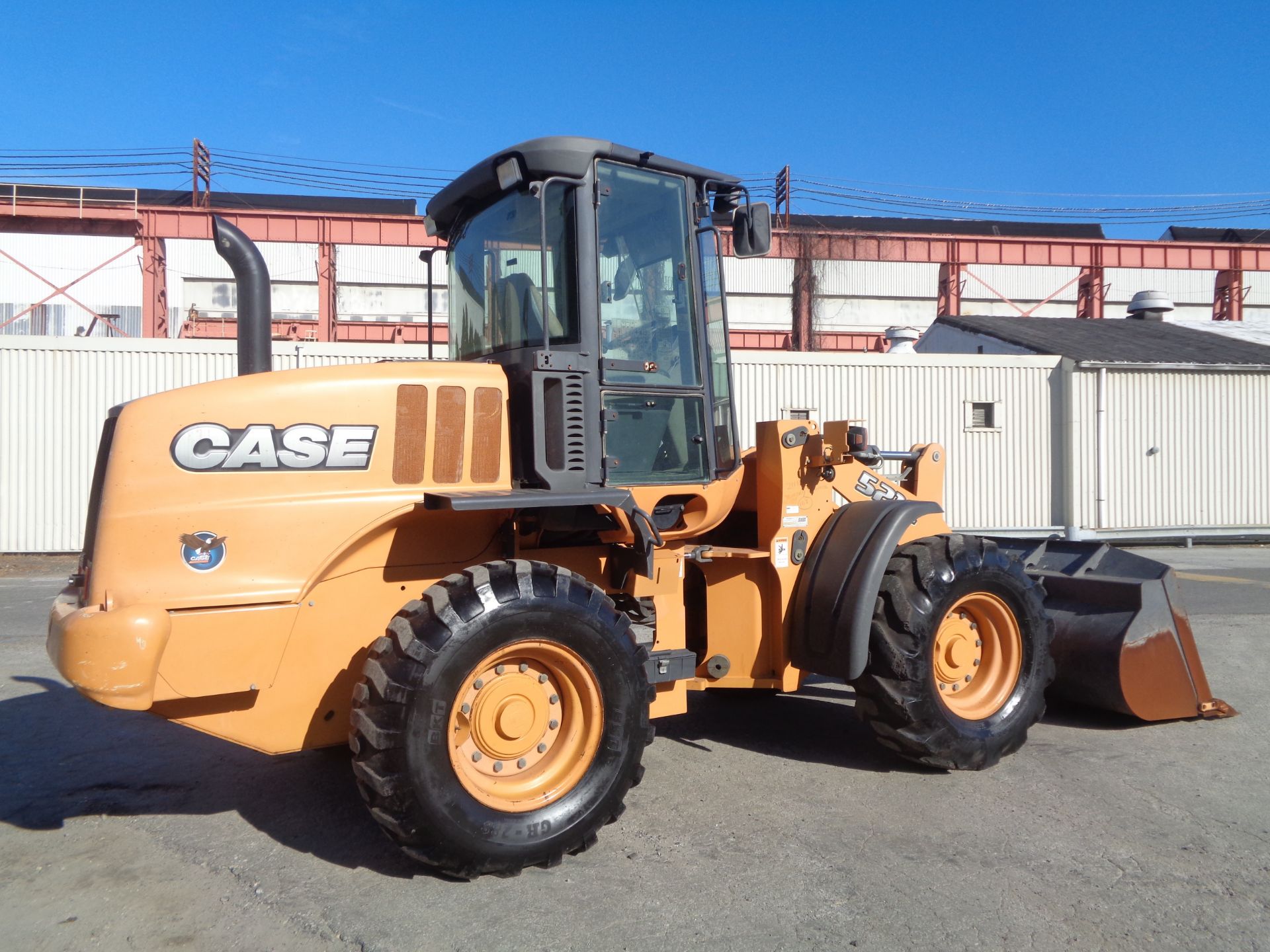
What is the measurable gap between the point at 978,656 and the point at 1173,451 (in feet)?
45.5

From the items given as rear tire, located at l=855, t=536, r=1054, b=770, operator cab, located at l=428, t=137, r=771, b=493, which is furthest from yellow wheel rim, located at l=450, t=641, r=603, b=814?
rear tire, located at l=855, t=536, r=1054, b=770

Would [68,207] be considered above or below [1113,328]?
above

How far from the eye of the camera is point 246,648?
349 centimetres

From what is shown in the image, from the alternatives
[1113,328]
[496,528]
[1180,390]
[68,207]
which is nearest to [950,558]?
[496,528]

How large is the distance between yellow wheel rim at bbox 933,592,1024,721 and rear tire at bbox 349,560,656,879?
6.17 ft

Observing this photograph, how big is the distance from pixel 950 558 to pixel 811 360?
1162cm

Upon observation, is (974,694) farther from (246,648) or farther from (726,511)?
(246,648)

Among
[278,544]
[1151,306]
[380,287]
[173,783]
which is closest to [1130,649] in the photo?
[278,544]

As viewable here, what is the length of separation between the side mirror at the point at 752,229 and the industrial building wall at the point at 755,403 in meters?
10.3

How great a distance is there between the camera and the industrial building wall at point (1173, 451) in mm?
16672

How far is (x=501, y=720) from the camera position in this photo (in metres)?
3.69

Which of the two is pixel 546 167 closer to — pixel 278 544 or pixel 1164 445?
pixel 278 544

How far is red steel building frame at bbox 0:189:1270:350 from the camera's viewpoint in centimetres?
2523

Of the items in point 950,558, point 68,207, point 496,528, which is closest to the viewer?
point 496,528
